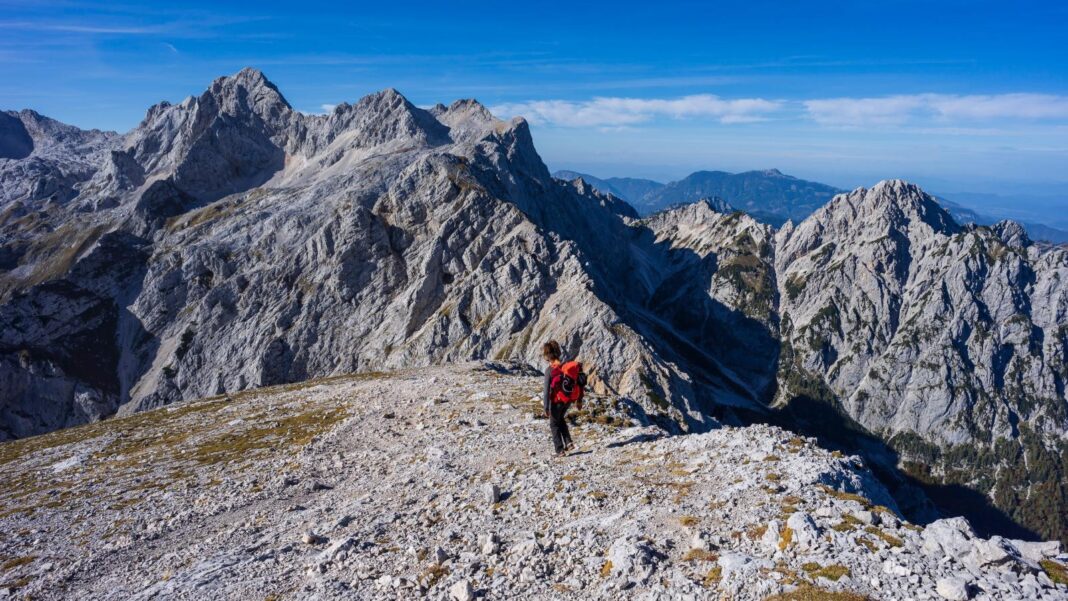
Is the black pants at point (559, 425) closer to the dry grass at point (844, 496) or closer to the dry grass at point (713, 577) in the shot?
the dry grass at point (844, 496)

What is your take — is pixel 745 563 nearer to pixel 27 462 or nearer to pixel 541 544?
pixel 541 544

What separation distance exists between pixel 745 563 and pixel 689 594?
1.56 metres

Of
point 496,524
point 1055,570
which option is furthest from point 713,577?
point 496,524

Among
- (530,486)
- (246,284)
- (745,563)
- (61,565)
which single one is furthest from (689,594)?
(246,284)

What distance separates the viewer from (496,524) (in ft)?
56.3

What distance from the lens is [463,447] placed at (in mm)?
25938

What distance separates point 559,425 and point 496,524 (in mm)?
6437

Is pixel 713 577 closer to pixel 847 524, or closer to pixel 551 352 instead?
pixel 847 524

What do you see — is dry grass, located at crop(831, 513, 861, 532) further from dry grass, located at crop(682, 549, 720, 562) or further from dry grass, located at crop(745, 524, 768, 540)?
dry grass, located at crop(682, 549, 720, 562)

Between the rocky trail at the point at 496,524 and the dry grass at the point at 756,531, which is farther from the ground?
the dry grass at the point at 756,531

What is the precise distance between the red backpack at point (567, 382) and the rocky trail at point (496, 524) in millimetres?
2673

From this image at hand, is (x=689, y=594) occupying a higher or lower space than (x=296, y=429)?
higher

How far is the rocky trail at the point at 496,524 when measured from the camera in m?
12.1

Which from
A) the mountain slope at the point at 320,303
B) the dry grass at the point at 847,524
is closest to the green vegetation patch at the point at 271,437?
the dry grass at the point at 847,524
